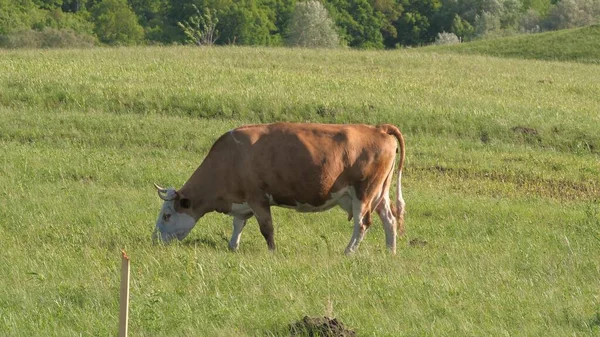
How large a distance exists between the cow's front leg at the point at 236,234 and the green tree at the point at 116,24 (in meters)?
75.7

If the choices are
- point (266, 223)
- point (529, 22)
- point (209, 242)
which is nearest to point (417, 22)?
point (529, 22)

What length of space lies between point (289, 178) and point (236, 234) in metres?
0.96

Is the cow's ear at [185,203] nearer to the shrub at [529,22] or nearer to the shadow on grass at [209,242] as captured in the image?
the shadow on grass at [209,242]

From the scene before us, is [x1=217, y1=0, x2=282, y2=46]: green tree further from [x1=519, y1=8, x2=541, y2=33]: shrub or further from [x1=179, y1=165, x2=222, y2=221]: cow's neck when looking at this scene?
[x1=179, y1=165, x2=222, y2=221]: cow's neck

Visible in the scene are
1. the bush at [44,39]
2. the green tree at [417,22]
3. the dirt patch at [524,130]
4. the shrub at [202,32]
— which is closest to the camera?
the dirt patch at [524,130]

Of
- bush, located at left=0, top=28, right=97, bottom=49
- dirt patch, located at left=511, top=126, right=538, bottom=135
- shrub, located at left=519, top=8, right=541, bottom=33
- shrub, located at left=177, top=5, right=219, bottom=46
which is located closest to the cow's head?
dirt patch, located at left=511, top=126, right=538, bottom=135

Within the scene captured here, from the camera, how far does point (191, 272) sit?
1058 cm

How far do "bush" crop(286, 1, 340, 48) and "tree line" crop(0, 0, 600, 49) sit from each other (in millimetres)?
115

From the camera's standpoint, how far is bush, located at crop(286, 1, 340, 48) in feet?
267

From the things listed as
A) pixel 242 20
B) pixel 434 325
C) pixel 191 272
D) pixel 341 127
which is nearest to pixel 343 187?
pixel 341 127

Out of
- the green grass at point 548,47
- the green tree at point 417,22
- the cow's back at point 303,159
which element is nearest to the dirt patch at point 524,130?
the cow's back at point 303,159

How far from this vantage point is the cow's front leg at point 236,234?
12.9 meters

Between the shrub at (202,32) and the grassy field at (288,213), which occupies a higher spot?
the grassy field at (288,213)

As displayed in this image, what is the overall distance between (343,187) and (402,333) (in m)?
4.63
